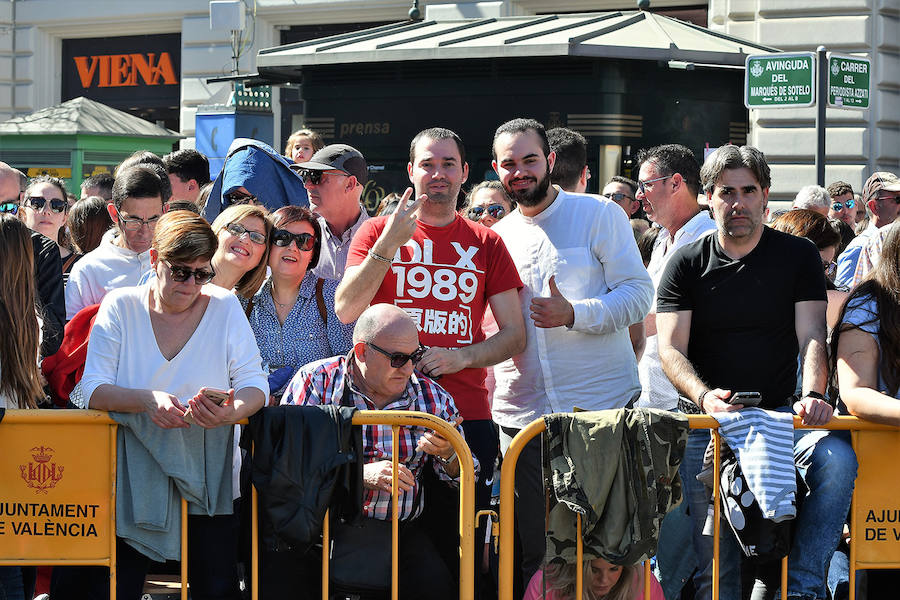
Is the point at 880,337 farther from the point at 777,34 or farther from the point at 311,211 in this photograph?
the point at 777,34

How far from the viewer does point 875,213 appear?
8422 millimetres

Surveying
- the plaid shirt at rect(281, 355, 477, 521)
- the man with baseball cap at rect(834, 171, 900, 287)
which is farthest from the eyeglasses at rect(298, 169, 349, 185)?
the man with baseball cap at rect(834, 171, 900, 287)

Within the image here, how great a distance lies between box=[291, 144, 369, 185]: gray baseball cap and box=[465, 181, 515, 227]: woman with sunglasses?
1.55m

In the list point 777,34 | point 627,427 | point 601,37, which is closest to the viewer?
point 627,427

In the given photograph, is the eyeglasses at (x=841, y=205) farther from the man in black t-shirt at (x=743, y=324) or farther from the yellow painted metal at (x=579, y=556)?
the yellow painted metal at (x=579, y=556)

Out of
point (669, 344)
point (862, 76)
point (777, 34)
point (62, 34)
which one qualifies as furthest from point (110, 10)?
point (669, 344)

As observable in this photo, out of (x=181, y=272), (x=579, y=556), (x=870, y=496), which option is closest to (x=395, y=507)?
(x=579, y=556)

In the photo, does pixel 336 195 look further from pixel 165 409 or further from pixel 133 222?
pixel 165 409

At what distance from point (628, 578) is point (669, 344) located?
0.95 m

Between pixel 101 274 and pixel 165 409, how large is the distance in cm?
163

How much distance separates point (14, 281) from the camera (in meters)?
4.71

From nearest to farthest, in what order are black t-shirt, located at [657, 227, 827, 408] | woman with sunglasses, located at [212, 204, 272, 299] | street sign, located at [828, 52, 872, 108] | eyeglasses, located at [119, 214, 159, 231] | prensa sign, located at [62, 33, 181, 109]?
black t-shirt, located at [657, 227, 827, 408], woman with sunglasses, located at [212, 204, 272, 299], eyeglasses, located at [119, 214, 159, 231], street sign, located at [828, 52, 872, 108], prensa sign, located at [62, 33, 181, 109]

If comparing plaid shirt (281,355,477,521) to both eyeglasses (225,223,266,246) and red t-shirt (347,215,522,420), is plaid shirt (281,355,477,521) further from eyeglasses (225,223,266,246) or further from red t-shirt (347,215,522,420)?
eyeglasses (225,223,266,246)

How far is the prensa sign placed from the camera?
2047cm
